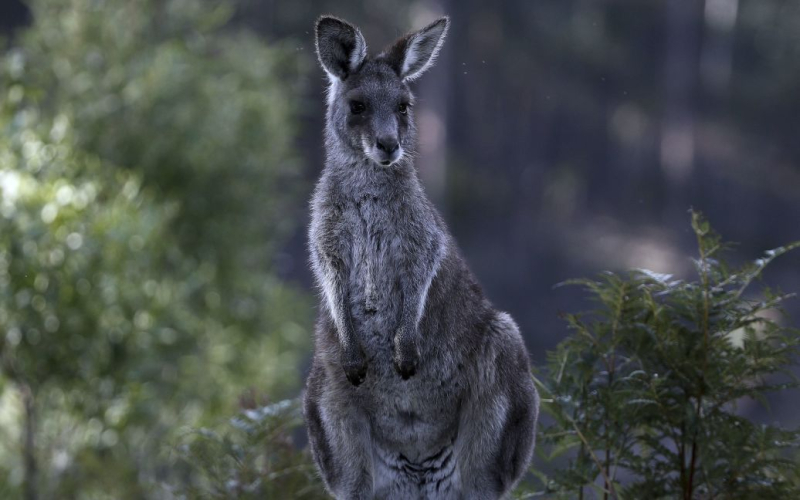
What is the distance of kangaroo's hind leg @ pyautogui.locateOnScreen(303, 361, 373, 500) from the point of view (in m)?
4.71

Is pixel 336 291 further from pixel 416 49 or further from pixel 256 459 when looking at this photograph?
pixel 256 459

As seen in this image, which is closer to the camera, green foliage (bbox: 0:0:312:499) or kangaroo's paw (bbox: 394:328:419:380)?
kangaroo's paw (bbox: 394:328:419:380)

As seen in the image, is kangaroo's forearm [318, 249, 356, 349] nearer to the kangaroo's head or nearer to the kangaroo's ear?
the kangaroo's head

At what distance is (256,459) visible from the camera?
5.81 metres

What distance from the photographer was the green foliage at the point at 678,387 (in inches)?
181

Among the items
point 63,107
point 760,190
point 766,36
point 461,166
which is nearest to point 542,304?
point 461,166

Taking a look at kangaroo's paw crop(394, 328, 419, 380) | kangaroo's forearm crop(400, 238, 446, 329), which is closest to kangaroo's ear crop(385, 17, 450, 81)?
kangaroo's forearm crop(400, 238, 446, 329)

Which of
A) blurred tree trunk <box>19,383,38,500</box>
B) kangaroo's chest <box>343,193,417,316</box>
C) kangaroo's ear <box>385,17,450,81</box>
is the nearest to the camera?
kangaroo's chest <box>343,193,417,316</box>

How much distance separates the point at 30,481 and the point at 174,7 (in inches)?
264

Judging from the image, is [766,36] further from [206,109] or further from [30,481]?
[30,481]

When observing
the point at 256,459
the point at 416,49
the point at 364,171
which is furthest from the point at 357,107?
the point at 256,459

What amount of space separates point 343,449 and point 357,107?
150 cm

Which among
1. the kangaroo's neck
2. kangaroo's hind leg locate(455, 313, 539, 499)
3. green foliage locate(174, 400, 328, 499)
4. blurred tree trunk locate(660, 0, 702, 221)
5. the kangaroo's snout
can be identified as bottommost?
green foliage locate(174, 400, 328, 499)

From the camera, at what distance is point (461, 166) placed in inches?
1287
